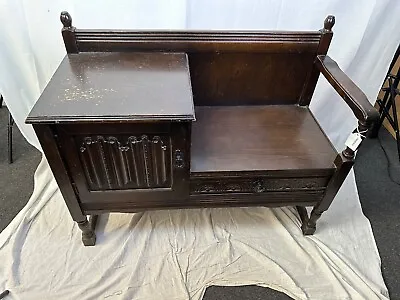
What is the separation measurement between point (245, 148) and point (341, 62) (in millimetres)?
664

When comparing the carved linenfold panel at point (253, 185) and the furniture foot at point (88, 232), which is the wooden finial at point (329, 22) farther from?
the furniture foot at point (88, 232)

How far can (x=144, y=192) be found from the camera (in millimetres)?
1006

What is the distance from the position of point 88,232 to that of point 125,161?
0.41 meters

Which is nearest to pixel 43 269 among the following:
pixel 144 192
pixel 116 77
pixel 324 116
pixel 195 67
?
pixel 144 192

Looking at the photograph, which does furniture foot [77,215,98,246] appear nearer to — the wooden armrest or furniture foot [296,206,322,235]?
furniture foot [296,206,322,235]

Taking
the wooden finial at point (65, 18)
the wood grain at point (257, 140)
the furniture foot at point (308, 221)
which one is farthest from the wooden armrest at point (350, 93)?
the wooden finial at point (65, 18)

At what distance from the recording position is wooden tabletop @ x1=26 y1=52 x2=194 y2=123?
2.55 feet

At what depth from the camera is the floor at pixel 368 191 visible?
111 centimetres

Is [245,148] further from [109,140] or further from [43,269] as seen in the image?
[43,269]

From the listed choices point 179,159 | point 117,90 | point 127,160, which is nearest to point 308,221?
point 179,159

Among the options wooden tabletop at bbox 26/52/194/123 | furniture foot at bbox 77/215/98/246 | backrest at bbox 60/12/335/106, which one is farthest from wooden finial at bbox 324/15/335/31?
furniture foot at bbox 77/215/98/246

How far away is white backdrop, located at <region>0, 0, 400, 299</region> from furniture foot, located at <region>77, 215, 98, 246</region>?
0.28 meters

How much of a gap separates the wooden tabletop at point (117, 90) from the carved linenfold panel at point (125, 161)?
3.4 inches

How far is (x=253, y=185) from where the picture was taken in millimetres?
1045
